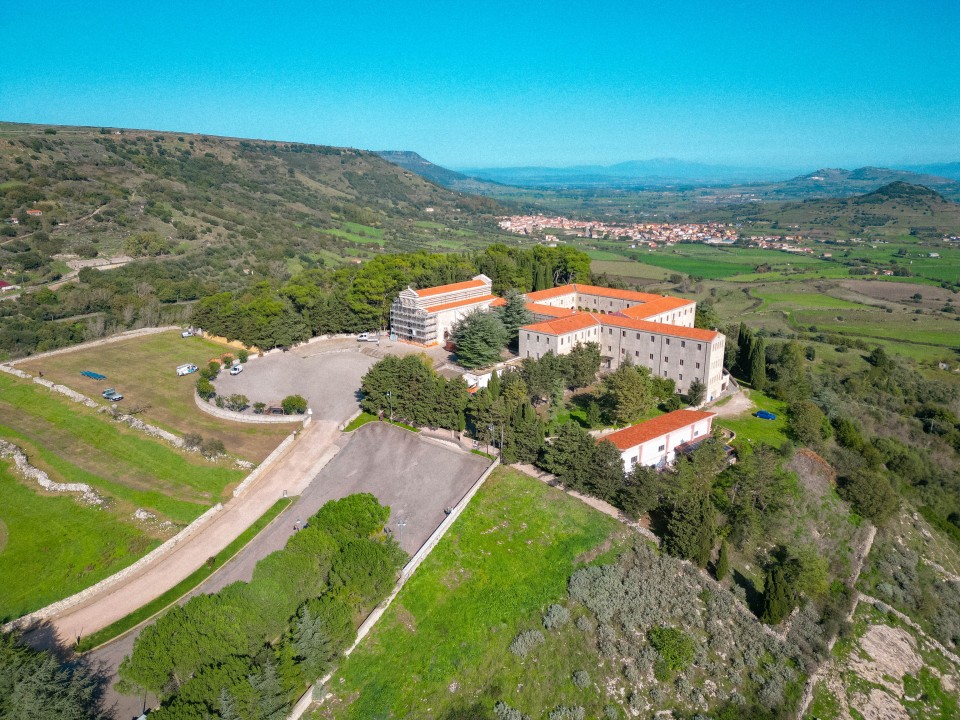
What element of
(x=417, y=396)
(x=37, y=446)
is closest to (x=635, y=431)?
(x=417, y=396)

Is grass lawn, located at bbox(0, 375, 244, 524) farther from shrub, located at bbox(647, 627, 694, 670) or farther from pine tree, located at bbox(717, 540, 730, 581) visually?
pine tree, located at bbox(717, 540, 730, 581)

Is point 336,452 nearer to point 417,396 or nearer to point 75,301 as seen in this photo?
point 417,396

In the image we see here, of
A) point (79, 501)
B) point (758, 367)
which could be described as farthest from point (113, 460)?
point (758, 367)

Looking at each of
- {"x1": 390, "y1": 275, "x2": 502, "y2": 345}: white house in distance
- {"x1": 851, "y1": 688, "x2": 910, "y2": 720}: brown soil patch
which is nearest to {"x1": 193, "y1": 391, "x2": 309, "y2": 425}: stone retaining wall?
{"x1": 390, "y1": 275, "x2": 502, "y2": 345}: white house in distance

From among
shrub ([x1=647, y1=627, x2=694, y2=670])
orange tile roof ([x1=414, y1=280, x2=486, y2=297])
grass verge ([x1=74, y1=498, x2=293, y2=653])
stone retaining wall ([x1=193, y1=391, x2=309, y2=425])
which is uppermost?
orange tile roof ([x1=414, y1=280, x2=486, y2=297])

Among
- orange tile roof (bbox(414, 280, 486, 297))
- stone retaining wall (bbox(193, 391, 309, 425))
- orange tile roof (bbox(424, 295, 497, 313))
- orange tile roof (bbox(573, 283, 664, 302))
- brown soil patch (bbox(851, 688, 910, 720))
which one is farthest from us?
orange tile roof (bbox(573, 283, 664, 302))

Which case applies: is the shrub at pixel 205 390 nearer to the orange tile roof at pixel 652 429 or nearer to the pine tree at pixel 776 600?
the orange tile roof at pixel 652 429
